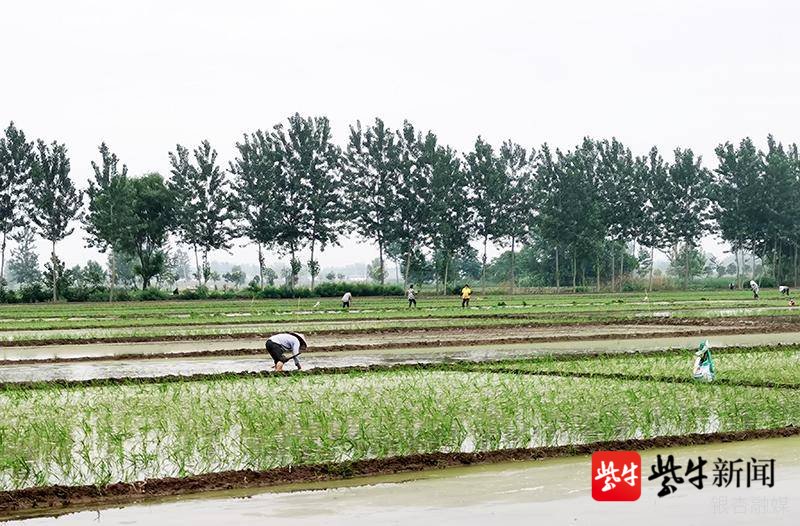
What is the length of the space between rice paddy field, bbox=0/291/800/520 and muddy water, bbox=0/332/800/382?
0.18ft

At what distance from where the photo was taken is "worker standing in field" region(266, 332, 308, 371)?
64.6 feet

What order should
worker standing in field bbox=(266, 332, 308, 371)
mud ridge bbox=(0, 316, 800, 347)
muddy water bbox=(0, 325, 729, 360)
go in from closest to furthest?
worker standing in field bbox=(266, 332, 308, 371)
muddy water bbox=(0, 325, 729, 360)
mud ridge bbox=(0, 316, 800, 347)

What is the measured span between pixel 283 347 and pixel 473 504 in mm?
11219

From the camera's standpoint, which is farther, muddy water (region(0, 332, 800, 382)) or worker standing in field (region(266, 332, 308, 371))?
muddy water (region(0, 332, 800, 382))

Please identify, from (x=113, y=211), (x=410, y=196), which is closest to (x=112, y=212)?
(x=113, y=211)

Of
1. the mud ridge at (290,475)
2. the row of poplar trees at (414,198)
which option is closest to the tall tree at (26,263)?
the row of poplar trees at (414,198)

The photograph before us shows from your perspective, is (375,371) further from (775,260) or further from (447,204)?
(775,260)

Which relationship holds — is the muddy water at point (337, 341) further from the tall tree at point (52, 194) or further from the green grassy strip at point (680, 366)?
the tall tree at point (52, 194)

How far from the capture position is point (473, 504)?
8.93m

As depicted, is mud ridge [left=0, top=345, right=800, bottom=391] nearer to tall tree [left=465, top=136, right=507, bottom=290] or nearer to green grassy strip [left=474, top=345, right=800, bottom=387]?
green grassy strip [left=474, top=345, right=800, bottom=387]

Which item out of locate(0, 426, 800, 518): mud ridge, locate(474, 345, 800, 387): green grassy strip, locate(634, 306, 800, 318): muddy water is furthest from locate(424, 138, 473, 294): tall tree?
locate(0, 426, 800, 518): mud ridge

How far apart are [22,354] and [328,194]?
58.1 m

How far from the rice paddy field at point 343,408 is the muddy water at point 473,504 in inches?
15.1

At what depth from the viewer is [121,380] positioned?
1814 centimetres
